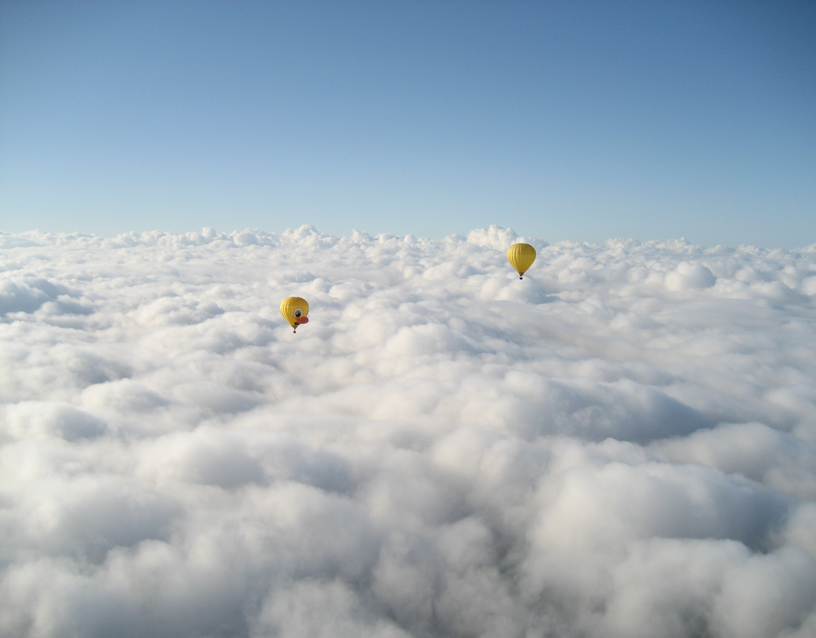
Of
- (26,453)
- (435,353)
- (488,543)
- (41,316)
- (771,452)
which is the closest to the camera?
(26,453)

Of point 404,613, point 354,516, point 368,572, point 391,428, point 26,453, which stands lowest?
point 404,613

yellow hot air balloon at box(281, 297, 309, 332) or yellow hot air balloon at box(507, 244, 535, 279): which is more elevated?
yellow hot air balloon at box(507, 244, 535, 279)

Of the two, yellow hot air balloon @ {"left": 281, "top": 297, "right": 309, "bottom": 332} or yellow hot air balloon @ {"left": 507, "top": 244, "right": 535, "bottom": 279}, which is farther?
yellow hot air balloon @ {"left": 507, "top": 244, "right": 535, "bottom": 279}

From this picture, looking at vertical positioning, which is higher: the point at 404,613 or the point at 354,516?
the point at 354,516

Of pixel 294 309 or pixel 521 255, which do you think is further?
pixel 521 255

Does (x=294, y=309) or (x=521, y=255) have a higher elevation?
(x=521, y=255)

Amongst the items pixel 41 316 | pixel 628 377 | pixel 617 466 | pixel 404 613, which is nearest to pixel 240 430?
pixel 404 613

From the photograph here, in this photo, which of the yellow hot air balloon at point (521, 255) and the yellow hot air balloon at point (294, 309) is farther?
the yellow hot air balloon at point (521, 255)

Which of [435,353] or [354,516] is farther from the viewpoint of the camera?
[435,353]

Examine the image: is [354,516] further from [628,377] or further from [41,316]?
[41,316]

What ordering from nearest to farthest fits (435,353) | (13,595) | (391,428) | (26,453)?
(13,595), (26,453), (391,428), (435,353)

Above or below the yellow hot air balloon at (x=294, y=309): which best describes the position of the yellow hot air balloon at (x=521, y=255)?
above
